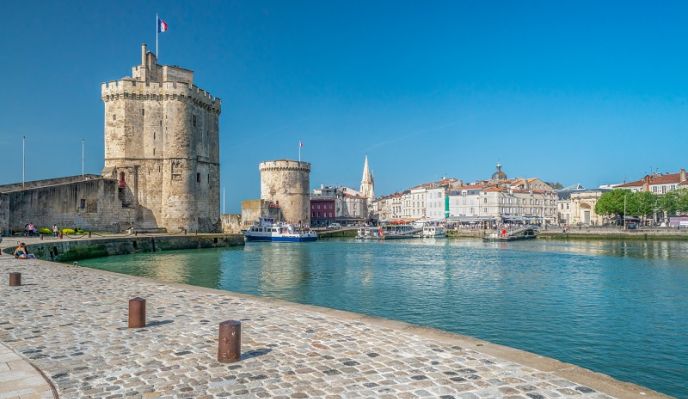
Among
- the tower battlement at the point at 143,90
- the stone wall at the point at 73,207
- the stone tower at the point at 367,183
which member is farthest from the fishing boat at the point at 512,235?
the stone tower at the point at 367,183

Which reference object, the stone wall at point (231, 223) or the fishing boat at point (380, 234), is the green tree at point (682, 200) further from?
the stone wall at point (231, 223)

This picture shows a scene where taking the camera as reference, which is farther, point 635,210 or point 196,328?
point 635,210

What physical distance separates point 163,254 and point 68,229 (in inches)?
300

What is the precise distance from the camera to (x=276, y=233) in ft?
225

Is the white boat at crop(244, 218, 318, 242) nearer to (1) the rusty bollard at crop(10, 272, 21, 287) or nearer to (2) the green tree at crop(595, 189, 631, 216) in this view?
(2) the green tree at crop(595, 189, 631, 216)

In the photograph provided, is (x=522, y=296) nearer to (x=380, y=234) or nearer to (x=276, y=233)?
(x=276, y=233)

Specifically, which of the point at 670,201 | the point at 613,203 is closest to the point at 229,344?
the point at 670,201

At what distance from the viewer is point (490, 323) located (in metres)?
14.6

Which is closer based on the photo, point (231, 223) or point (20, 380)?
point (20, 380)

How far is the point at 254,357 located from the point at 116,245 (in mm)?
32666

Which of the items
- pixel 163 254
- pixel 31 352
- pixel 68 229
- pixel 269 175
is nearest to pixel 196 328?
pixel 31 352

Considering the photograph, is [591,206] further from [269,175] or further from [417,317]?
[417,317]

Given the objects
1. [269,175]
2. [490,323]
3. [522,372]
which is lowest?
[490,323]

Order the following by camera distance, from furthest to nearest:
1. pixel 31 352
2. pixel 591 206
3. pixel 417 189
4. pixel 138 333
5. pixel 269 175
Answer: pixel 417 189
pixel 591 206
pixel 269 175
pixel 138 333
pixel 31 352
